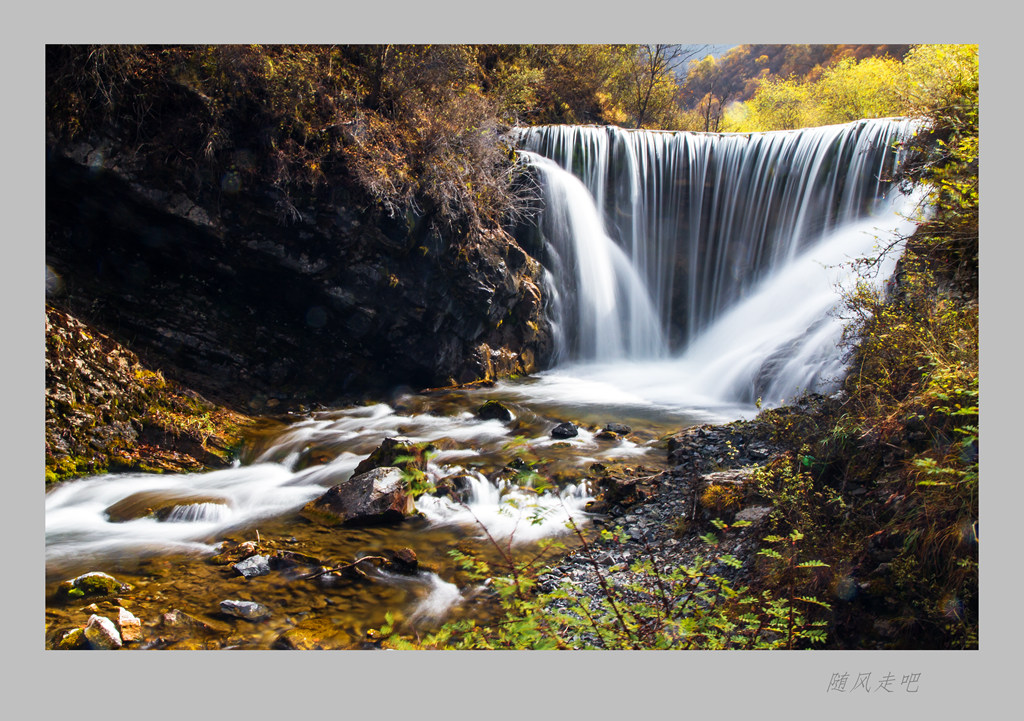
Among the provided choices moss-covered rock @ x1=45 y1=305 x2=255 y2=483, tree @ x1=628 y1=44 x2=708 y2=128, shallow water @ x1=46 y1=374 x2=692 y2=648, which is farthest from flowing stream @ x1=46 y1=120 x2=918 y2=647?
tree @ x1=628 y1=44 x2=708 y2=128

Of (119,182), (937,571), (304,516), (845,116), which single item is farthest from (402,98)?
(845,116)

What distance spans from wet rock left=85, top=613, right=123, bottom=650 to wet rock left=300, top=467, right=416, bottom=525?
204 centimetres

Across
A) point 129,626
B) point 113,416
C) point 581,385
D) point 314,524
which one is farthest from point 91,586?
point 581,385

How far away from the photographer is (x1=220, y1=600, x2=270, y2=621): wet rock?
3.94 meters

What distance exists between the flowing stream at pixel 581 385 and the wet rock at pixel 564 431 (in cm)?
19

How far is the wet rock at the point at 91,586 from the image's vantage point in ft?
13.2

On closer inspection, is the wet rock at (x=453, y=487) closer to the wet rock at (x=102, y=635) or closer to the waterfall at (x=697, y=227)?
the wet rock at (x=102, y=635)

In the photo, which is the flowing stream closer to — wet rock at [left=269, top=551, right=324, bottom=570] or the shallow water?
the shallow water

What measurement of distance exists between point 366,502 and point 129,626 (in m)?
2.13

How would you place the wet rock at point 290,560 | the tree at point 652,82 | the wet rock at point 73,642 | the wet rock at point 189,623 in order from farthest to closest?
the tree at point 652,82
the wet rock at point 290,560
the wet rock at point 189,623
the wet rock at point 73,642

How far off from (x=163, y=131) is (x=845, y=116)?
21750mm

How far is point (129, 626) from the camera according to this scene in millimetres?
3656

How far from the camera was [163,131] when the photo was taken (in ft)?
24.8

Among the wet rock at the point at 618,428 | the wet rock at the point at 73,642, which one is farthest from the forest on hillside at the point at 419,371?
the wet rock at the point at 618,428
